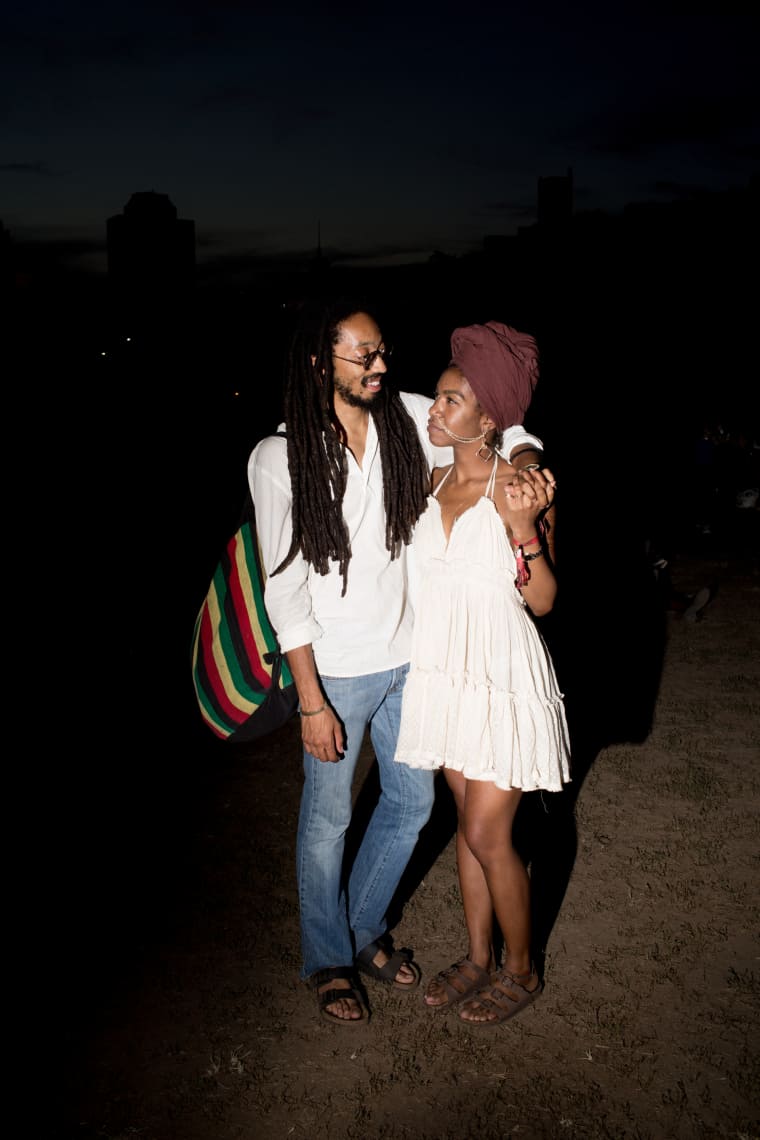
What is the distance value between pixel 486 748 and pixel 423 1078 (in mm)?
1028

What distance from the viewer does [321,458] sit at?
109 inches

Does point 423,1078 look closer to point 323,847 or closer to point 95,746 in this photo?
point 323,847

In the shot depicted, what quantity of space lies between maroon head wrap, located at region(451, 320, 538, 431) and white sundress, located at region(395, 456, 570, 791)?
18cm

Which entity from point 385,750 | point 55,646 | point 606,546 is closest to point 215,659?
point 385,750

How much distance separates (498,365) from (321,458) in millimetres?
562

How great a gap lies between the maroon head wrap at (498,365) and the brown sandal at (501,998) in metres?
1.79

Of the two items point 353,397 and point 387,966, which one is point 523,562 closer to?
point 353,397

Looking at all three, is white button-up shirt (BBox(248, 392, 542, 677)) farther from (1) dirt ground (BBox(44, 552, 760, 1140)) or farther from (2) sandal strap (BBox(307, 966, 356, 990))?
(1) dirt ground (BBox(44, 552, 760, 1140))

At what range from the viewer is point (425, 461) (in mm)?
3002

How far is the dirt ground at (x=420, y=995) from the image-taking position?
2.74 metres

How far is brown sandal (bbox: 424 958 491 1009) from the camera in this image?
3.15 metres

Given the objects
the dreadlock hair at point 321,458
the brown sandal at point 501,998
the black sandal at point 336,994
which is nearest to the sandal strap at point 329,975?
the black sandal at point 336,994

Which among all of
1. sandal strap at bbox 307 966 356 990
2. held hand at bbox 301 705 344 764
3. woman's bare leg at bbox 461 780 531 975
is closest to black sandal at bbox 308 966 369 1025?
sandal strap at bbox 307 966 356 990

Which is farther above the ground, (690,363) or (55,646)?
(690,363)
